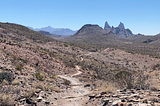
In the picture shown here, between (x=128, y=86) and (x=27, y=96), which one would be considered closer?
(x=27, y=96)

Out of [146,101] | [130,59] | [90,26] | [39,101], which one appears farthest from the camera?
[90,26]

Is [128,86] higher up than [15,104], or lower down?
higher up

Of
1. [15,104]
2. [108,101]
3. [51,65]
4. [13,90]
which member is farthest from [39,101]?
[51,65]

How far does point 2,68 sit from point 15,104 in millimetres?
5598

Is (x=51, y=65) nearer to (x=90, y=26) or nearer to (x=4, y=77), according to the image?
(x=4, y=77)

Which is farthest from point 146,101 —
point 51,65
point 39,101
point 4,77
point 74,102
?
point 51,65

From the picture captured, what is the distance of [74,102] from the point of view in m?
7.65

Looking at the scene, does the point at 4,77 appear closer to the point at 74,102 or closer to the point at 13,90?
the point at 13,90

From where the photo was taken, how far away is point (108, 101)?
18.0 feet

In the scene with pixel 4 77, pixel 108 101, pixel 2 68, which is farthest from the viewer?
pixel 2 68

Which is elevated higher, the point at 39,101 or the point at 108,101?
the point at 108,101

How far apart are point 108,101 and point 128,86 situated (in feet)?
9.34

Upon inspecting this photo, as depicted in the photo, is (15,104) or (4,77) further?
(4,77)

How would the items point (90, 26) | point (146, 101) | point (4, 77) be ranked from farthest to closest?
point (90, 26) → point (4, 77) → point (146, 101)
